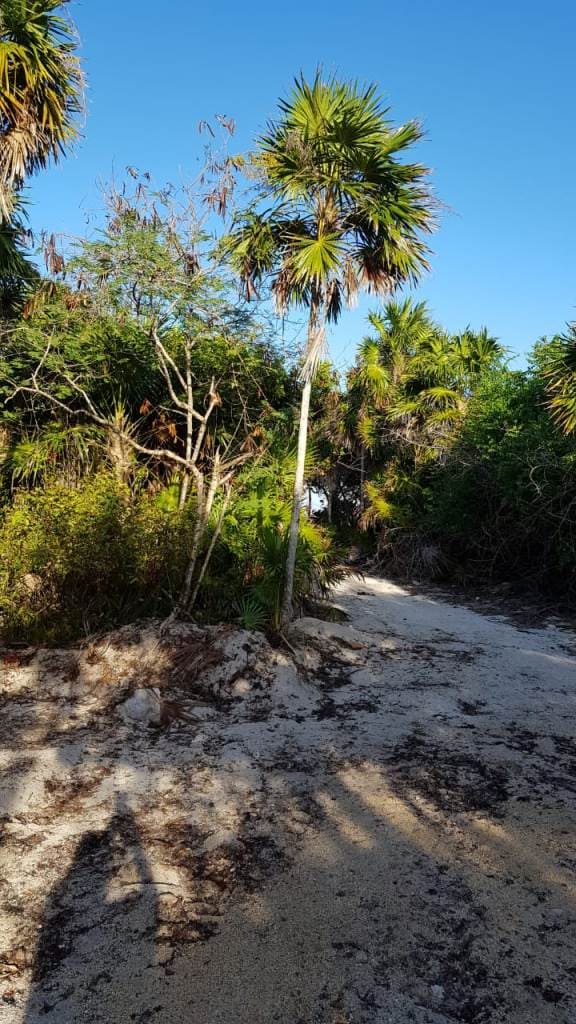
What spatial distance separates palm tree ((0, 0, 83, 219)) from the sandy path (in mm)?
5735

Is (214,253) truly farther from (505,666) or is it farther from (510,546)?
(510,546)

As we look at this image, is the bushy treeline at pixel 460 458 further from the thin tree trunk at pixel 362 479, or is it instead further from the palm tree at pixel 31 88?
the palm tree at pixel 31 88

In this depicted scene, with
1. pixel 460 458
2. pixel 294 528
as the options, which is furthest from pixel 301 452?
pixel 460 458

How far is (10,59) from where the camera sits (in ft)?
20.9

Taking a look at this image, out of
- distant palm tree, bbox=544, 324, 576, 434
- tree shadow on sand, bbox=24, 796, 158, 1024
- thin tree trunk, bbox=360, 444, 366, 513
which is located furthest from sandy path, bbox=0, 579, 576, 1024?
thin tree trunk, bbox=360, 444, 366, 513

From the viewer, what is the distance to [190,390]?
767 centimetres

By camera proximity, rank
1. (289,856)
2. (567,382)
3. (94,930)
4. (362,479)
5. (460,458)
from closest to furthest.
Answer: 1. (94,930)
2. (289,856)
3. (567,382)
4. (460,458)
5. (362,479)

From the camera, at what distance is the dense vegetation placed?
6.59 meters

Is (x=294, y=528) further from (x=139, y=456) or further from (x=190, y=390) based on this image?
(x=139, y=456)

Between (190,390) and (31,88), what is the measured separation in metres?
3.65

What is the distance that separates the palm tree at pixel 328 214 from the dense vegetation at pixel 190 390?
22 millimetres

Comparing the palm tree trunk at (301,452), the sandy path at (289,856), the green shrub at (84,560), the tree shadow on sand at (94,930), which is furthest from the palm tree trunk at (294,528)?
the tree shadow on sand at (94,930)

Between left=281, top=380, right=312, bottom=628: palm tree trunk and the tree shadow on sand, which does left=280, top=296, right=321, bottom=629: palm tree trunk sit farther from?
the tree shadow on sand

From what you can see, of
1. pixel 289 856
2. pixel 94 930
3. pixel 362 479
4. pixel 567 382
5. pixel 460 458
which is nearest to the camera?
pixel 94 930
